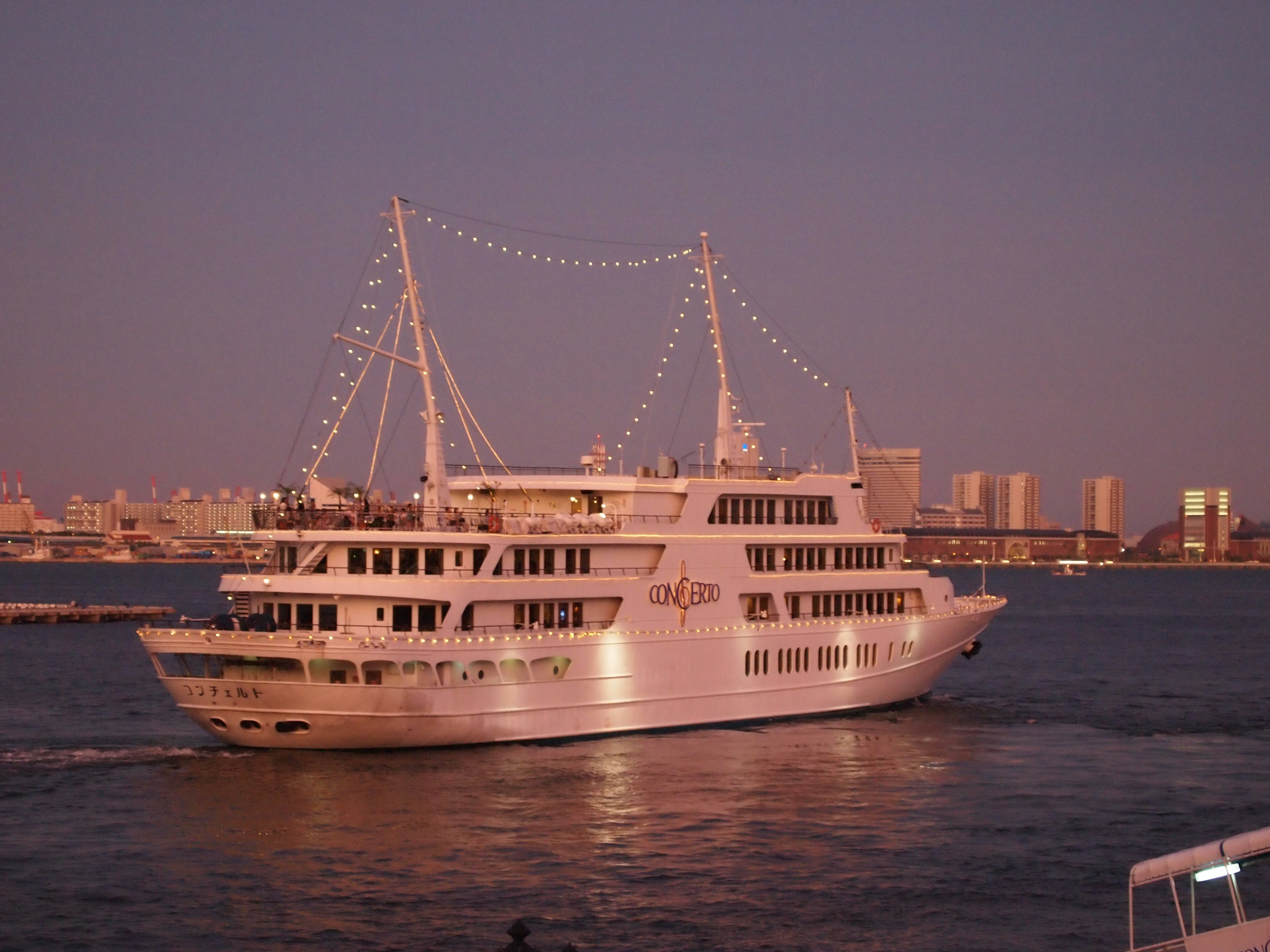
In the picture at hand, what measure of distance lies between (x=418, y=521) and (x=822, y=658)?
12.0 meters

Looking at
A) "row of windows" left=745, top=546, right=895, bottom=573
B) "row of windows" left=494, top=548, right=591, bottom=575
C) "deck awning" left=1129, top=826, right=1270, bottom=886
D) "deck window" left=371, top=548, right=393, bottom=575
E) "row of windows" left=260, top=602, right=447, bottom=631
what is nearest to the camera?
"deck awning" left=1129, top=826, right=1270, bottom=886

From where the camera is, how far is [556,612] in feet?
111

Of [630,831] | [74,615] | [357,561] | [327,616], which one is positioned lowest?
[74,615]

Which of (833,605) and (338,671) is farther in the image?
(833,605)

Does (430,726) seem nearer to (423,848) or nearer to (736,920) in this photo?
(423,848)

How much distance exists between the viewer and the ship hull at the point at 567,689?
30.3 meters

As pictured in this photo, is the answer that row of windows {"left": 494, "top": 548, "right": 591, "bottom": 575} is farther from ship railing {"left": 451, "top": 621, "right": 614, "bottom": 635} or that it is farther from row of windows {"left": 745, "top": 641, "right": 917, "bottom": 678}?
row of windows {"left": 745, "top": 641, "right": 917, "bottom": 678}

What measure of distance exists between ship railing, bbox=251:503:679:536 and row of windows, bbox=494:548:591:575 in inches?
15.9

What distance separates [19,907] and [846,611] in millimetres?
23868

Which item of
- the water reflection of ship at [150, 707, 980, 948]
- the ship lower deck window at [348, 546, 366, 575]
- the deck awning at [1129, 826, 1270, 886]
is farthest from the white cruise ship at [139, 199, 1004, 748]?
the deck awning at [1129, 826, 1270, 886]

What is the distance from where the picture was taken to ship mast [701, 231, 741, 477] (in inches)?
1535

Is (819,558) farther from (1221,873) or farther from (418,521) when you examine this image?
(1221,873)

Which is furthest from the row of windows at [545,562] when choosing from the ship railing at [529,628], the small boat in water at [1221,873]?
the small boat in water at [1221,873]

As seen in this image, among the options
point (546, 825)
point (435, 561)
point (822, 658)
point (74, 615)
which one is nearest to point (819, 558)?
point (822, 658)
